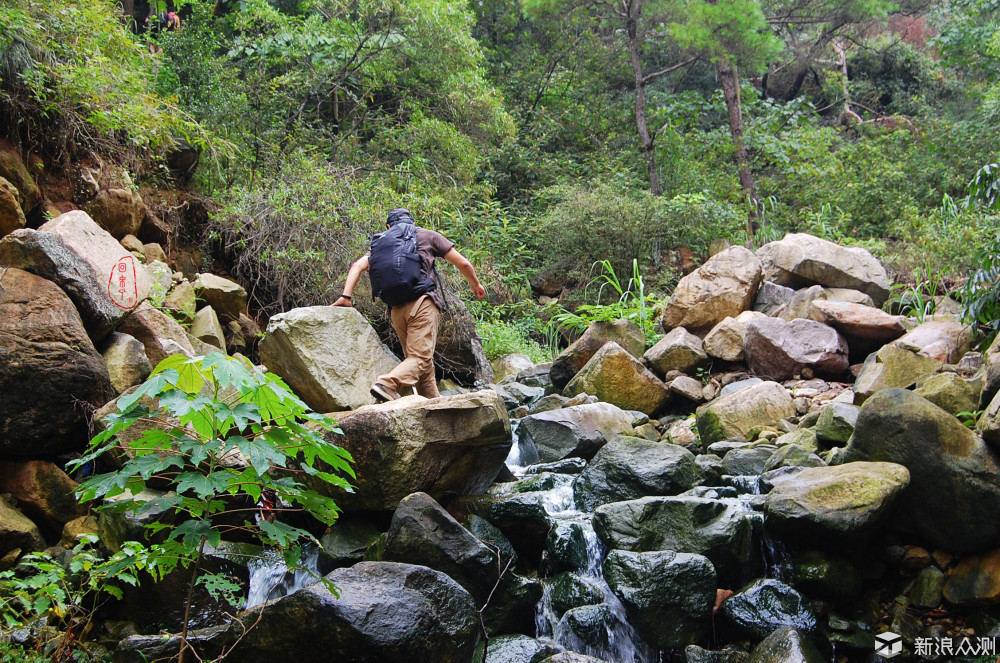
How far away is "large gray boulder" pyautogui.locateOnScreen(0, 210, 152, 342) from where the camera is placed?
4.84 meters

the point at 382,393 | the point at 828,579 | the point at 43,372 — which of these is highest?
the point at 43,372

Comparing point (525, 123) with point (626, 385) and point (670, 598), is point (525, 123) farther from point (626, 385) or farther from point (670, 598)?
point (670, 598)

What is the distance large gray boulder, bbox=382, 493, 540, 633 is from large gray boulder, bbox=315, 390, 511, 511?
0.41 m

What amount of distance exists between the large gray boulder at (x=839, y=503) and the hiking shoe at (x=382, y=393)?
283cm

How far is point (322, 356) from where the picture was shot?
20.7 ft

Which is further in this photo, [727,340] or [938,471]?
[727,340]

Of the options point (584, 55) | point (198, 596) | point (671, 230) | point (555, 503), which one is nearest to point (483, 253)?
point (671, 230)

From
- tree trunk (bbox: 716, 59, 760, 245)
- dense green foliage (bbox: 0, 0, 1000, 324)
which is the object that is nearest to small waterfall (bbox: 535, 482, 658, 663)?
dense green foliage (bbox: 0, 0, 1000, 324)

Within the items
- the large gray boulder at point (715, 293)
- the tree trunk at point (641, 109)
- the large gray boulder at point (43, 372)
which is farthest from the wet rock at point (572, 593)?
the tree trunk at point (641, 109)

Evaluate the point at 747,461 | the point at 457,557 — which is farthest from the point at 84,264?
the point at 747,461

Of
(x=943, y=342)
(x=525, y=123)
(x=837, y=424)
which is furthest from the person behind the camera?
(x=525, y=123)

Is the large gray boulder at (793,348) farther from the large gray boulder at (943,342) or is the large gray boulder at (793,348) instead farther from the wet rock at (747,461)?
the wet rock at (747,461)

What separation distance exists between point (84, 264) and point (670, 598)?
4484 mm

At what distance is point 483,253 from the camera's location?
10.4 metres
